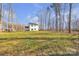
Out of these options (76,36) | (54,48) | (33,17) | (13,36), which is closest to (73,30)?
(76,36)

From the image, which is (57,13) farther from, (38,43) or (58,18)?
(38,43)

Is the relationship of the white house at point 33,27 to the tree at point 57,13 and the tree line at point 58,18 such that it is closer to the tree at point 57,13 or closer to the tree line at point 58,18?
the tree line at point 58,18

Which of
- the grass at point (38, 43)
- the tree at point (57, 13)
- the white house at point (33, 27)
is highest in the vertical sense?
the tree at point (57, 13)

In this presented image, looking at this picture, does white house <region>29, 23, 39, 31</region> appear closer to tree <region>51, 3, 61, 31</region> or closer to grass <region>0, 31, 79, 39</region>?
grass <region>0, 31, 79, 39</region>

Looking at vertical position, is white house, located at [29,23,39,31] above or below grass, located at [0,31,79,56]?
above

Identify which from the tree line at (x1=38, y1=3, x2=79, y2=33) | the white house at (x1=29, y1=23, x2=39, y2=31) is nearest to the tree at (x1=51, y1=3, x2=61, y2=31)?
the tree line at (x1=38, y1=3, x2=79, y2=33)

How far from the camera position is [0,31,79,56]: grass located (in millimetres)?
1454

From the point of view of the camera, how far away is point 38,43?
4.85 feet

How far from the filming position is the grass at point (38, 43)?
4.77ft

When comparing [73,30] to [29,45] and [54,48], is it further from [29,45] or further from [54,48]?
[29,45]

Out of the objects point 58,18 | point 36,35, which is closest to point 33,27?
point 36,35

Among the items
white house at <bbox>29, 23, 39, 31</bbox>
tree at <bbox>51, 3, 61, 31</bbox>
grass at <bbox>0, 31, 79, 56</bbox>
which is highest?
tree at <bbox>51, 3, 61, 31</bbox>

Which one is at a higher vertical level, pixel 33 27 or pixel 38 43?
pixel 33 27

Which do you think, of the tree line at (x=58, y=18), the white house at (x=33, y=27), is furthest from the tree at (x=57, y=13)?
the white house at (x=33, y=27)
